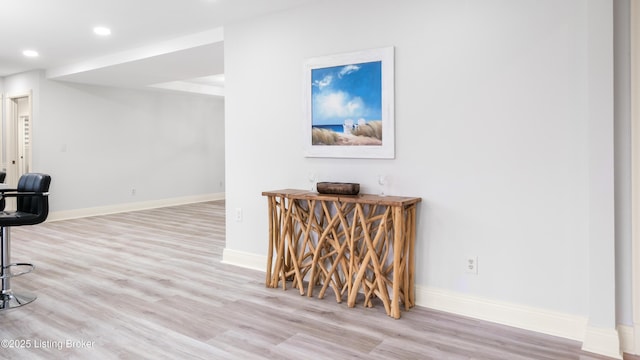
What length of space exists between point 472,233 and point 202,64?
3961mm

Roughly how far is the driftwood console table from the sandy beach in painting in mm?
413

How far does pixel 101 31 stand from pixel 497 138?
3.93 meters

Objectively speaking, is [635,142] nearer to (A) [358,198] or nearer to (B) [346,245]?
(A) [358,198]

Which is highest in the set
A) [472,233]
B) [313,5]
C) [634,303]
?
[313,5]

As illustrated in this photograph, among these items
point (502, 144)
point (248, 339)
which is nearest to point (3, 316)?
point (248, 339)

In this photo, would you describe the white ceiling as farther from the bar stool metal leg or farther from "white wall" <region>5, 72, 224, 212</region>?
the bar stool metal leg

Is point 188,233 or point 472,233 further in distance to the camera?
point 188,233

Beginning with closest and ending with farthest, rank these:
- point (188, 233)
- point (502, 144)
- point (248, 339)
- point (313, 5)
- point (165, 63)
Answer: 1. point (248, 339)
2. point (502, 144)
3. point (313, 5)
4. point (165, 63)
5. point (188, 233)

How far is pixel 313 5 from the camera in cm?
355

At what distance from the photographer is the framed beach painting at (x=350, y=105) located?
10.4 ft

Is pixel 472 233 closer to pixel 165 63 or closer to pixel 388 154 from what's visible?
pixel 388 154

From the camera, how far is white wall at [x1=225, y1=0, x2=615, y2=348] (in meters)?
2.49

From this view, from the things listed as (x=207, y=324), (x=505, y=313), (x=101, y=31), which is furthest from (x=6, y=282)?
(x=505, y=313)

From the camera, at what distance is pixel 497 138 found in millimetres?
2768
